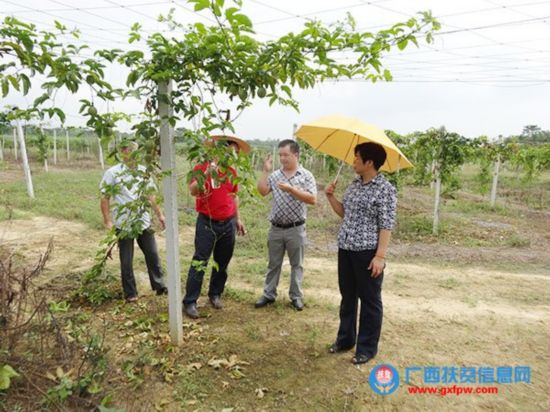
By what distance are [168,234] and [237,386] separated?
1.18 m

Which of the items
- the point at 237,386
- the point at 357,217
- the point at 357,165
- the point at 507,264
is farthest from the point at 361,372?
the point at 507,264

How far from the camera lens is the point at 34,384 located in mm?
1967

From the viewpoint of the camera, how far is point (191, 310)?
3.53m

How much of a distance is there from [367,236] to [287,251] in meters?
1.23

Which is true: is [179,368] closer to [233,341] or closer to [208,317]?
[233,341]

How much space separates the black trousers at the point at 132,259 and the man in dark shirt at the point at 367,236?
2.05 metres

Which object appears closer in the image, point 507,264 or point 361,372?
point 361,372

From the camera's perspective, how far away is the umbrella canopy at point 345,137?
2.59 meters

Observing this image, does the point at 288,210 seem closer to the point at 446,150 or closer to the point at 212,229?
the point at 212,229

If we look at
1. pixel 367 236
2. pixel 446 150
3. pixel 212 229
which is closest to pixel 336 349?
pixel 367 236

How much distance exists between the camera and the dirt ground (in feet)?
8.32

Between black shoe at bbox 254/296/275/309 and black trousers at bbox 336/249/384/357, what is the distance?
39.6 inches

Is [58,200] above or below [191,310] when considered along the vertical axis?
above

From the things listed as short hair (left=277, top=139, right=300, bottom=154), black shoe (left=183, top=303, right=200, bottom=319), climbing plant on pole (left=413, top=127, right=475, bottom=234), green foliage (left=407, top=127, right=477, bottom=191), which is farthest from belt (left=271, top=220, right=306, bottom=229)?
green foliage (left=407, top=127, right=477, bottom=191)
